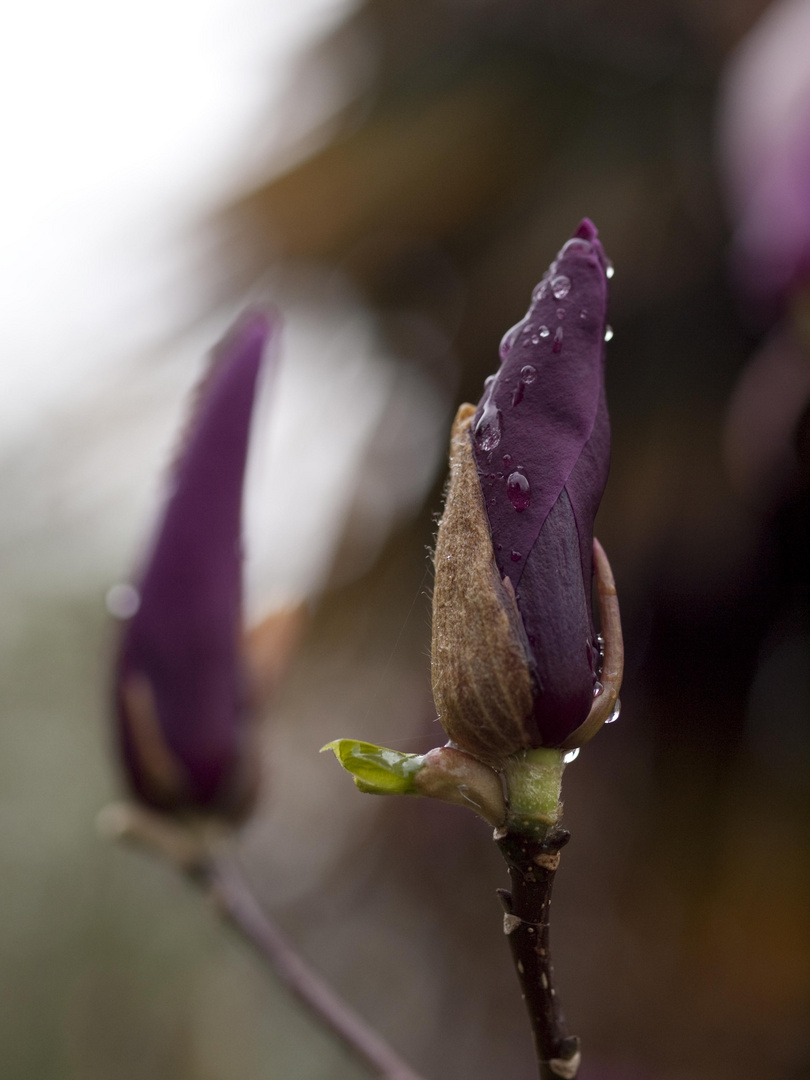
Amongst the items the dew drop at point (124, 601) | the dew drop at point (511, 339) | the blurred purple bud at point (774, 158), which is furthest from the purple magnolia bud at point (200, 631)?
the blurred purple bud at point (774, 158)

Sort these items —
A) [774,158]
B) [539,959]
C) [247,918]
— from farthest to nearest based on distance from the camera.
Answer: [774,158]
[247,918]
[539,959]

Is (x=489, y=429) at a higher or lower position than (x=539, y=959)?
higher

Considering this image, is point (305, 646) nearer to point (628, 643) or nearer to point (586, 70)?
point (628, 643)

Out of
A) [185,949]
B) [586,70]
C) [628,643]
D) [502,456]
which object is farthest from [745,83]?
[185,949]

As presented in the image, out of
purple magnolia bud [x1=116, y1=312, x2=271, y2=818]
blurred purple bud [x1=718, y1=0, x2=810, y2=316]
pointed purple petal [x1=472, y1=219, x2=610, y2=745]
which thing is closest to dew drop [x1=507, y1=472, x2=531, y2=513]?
pointed purple petal [x1=472, y1=219, x2=610, y2=745]

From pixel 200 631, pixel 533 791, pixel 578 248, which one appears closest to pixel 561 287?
pixel 578 248

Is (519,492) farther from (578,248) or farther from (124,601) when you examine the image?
(124,601)

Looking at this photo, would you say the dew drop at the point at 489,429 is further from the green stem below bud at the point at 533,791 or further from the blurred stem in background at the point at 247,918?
the blurred stem in background at the point at 247,918
